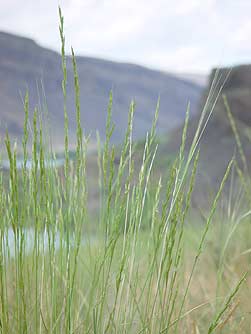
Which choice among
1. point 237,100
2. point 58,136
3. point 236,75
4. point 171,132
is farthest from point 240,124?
point 58,136

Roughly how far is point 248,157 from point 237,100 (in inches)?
107

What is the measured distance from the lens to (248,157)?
9.17m

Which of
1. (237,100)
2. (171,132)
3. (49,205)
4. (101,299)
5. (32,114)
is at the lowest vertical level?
(171,132)

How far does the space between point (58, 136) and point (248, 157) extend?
790 centimetres

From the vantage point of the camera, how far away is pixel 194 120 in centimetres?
1232

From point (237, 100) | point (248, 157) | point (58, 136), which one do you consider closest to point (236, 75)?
point (237, 100)

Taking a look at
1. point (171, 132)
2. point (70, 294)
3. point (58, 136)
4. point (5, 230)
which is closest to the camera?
point (70, 294)

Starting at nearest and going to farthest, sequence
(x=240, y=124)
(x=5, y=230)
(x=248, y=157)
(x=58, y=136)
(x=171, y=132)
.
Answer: (x=5, y=230), (x=58, y=136), (x=248, y=157), (x=240, y=124), (x=171, y=132)

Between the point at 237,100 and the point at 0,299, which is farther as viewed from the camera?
the point at 237,100

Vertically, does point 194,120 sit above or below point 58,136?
below

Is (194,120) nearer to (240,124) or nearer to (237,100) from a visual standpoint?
(237,100)

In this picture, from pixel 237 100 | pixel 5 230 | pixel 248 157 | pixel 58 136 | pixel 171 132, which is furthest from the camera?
pixel 171 132

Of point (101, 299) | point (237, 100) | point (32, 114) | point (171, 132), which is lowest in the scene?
point (171, 132)

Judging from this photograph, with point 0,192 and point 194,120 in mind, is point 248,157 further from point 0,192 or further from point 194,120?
point 0,192
